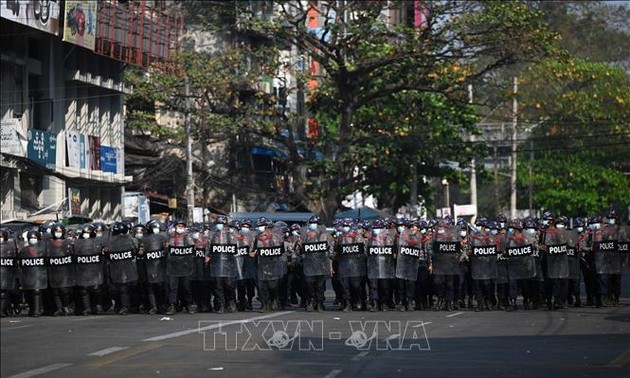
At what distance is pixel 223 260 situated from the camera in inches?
980

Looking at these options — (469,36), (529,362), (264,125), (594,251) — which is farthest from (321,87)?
(529,362)

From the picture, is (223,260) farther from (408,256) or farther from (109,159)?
(109,159)

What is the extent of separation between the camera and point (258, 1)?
51500 mm

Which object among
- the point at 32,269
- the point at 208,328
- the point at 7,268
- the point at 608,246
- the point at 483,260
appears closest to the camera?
the point at 208,328

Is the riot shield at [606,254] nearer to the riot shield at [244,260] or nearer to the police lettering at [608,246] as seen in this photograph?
the police lettering at [608,246]

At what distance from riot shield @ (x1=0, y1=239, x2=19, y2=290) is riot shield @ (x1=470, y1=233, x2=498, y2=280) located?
28.4 ft

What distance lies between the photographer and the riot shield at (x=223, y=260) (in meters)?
24.8

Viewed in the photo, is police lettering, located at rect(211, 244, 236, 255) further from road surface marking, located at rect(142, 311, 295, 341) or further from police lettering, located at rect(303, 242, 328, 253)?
road surface marking, located at rect(142, 311, 295, 341)

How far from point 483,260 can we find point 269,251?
4154 millimetres

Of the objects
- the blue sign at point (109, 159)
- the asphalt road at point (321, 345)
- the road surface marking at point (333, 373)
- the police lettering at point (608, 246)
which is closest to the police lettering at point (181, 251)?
the asphalt road at point (321, 345)

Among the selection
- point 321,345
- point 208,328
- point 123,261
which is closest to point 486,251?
point 123,261

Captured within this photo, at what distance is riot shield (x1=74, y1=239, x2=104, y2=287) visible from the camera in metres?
24.7

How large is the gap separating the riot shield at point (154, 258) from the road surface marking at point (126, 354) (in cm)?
766

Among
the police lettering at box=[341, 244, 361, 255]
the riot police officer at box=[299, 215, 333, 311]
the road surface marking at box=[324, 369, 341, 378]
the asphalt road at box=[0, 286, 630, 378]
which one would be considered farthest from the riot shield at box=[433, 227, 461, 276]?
the road surface marking at box=[324, 369, 341, 378]
